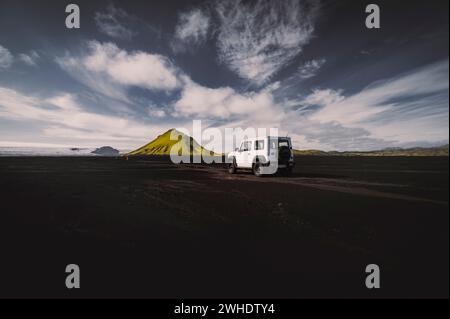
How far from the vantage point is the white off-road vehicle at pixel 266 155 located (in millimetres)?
12492

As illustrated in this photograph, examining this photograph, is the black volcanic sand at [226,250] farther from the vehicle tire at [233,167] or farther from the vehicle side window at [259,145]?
the vehicle tire at [233,167]

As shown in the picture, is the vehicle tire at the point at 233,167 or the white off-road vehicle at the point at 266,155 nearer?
the white off-road vehicle at the point at 266,155

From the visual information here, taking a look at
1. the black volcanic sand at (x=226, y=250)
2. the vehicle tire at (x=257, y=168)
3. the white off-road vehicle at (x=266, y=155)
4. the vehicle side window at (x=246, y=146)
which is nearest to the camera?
the black volcanic sand at (x=226, y=250)

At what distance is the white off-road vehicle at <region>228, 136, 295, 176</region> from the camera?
41.0 feet

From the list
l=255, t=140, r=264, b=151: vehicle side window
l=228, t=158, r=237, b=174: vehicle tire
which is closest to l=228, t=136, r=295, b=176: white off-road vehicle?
l=255, t=140, r=264, b=151: vehicle side window

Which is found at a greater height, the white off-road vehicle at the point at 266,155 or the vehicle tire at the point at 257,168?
the white off-road vehicle at the point at 266,155

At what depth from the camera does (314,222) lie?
4934 mm

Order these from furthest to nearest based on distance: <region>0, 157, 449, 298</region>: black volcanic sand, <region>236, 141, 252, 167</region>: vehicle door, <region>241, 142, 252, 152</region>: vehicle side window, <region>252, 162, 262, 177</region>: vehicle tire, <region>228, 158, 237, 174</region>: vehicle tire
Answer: <region>228, 158, 237, 174</region>: vehicle tire, <region>236, 141, 252, 167</region>: vehicle door, <region>252, 162, 262, 177</region>: vehicle tire, <region>241, 142, 252, 152</region>: vehicle side window, <region>0, 157, 449, 298</region>: black volcanic sand

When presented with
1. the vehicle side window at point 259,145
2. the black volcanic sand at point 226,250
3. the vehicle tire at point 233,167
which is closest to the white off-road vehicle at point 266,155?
the vehicle side window at point 259,145

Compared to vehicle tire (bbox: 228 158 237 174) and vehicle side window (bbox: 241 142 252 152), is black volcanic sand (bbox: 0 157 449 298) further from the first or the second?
vehicle tire (bbox: 228 158 237 174)

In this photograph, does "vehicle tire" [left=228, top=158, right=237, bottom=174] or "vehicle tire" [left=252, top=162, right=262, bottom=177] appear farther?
"vehicle tire" [left=228, top=158, right=237, bottom=174]

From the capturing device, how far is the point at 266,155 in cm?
1284

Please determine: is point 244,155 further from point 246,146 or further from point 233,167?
point 233,167
